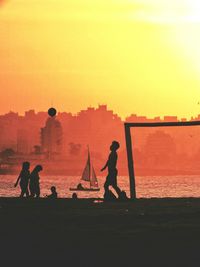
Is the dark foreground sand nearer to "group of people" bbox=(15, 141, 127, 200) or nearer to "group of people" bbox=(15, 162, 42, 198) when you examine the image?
"group of people" bbox=(15, 141, 127, 200)

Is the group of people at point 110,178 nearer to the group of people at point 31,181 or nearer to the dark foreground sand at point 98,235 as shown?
the group of people at point 31,181

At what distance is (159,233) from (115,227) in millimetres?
1081

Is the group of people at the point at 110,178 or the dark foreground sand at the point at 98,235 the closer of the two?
the dark foreground sand at the point at 98,235

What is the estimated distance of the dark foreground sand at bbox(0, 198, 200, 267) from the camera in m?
13.6

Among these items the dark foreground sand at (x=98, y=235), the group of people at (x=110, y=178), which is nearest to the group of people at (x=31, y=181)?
the group of people at (x=110, y=178)

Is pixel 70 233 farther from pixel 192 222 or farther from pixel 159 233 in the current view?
pixel 192 222

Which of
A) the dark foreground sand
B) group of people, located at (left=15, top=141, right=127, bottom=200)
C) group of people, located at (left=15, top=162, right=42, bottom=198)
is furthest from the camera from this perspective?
group of people, located at (left=15, top=162, right=42, bottom=198)

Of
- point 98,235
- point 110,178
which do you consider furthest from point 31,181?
point 98,235

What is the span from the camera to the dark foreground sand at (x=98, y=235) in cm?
1362

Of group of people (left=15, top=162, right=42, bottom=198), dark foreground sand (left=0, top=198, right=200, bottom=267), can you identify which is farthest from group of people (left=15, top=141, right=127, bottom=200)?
dark foreground sand (left=0, top=198, right=200, bottom=267)

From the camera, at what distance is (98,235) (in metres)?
15.9

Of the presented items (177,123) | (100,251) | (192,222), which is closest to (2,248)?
(100,251)

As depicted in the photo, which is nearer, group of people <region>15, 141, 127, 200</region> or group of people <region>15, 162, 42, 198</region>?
group of people <region>15, 141, 127, 200</region>

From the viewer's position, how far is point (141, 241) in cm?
1525
